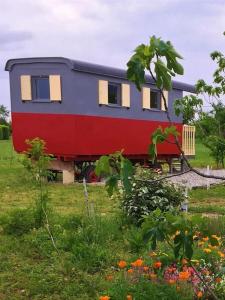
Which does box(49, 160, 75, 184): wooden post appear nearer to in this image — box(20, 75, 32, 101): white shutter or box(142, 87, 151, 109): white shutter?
box(20, 75, 32, 101): white shutter

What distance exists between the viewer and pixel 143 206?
633cm

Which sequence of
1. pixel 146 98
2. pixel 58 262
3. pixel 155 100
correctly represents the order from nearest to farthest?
pixel 58 262, pixel 146 98, pixel 155 100

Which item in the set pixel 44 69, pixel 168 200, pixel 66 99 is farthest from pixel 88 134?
pixel 168 200

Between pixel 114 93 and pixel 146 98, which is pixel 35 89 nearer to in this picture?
pixel 114 93

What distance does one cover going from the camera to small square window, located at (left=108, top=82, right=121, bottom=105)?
1441cm

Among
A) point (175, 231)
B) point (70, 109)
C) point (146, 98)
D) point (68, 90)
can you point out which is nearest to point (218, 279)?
point (175, 231)

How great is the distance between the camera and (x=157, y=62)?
6.49ft

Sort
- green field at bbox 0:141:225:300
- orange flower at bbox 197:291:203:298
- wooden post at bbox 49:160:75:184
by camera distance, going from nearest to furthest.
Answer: orange flower at bbox 197:291:203:298
green field at bbox 0:141:225:300
wooden post at bbox 49:160:75:184

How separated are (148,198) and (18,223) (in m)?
1.79

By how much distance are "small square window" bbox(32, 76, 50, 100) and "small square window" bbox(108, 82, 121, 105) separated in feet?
6.49

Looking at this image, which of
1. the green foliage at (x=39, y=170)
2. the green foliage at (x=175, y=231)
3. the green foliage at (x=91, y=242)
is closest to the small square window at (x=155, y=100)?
the green foliage at (x=39, y=170)

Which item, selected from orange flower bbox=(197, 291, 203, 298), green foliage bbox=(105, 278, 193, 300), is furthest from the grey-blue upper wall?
orange flower bbox=(197, 291, 203, 298)

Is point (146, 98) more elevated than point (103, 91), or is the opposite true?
point (103, 91)

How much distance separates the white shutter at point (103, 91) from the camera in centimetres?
1384
